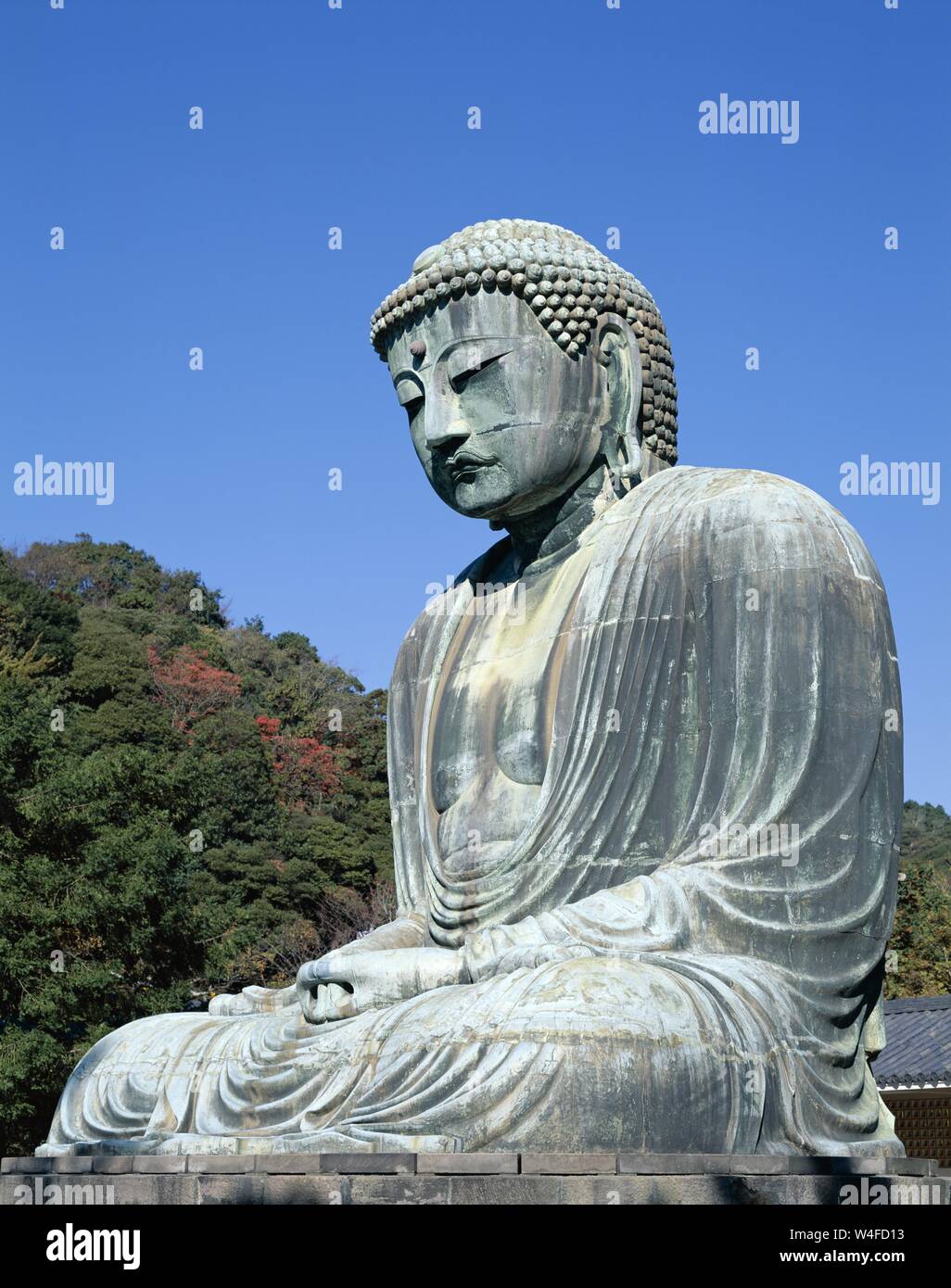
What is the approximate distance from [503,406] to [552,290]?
0.57m

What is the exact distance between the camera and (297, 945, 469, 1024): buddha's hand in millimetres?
7281

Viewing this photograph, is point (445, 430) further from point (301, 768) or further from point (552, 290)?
point (301, 768)

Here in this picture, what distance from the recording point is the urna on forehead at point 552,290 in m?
8.55

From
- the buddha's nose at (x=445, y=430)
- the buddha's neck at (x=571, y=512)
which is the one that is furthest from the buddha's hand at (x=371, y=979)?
the buddha's nose at (x=445, y=430)

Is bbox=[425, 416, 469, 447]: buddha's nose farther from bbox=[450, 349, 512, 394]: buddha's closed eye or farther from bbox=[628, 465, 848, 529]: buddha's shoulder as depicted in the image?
bbox=[628, 465, 848, 529]: buddha's shoulder

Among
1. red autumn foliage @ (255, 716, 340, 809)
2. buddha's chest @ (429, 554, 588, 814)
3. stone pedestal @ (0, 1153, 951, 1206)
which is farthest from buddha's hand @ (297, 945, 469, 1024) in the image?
red autumn foliage @ (255, 716, 340, 809)

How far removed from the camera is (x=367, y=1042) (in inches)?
271

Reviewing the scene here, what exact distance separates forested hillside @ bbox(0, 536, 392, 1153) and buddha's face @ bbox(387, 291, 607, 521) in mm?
6034

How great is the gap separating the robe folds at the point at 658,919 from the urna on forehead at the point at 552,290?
1.82 ft

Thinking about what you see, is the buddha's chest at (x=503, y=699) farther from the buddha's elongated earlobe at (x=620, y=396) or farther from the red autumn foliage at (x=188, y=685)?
the red autumn foliage at (x=188, y=685)
